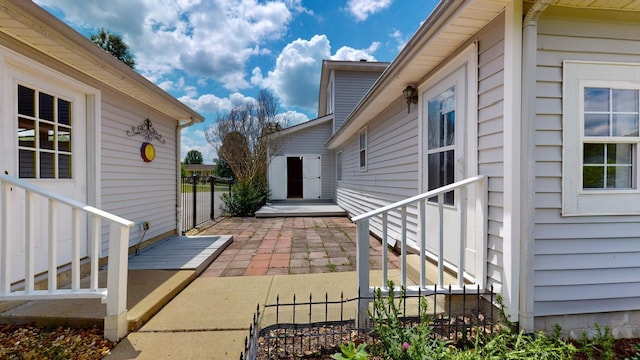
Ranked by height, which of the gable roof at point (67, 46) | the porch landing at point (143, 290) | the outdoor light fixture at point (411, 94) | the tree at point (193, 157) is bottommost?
the porch landing at point (143, 290)

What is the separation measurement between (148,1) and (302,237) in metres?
5.20

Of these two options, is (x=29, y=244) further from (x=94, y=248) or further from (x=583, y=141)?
(x=583, y=141)

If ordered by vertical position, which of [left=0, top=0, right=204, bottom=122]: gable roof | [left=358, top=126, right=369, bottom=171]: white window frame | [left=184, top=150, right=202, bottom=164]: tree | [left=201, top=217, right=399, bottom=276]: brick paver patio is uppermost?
[left=184, top=150, right=202, bottom=164]: tree

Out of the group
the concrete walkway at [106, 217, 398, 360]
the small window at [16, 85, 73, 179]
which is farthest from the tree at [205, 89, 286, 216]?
the small window at [16, 85, 73, 179]

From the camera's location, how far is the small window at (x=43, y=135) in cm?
254

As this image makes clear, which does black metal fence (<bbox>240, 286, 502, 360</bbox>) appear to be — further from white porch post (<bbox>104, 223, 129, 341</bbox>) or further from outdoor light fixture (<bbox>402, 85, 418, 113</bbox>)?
outdoor light fixture (<bbox>402, 85, 418, 113</bbox>)

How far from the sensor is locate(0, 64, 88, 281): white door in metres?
2.41

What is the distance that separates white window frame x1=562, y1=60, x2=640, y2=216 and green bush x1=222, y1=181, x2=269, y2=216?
302 inches

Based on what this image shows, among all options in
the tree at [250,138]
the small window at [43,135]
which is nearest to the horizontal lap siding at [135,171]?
the small window at [43,135]

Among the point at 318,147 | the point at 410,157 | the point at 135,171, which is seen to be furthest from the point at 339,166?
the point at 135,171

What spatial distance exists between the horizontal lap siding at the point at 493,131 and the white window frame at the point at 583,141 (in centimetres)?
42

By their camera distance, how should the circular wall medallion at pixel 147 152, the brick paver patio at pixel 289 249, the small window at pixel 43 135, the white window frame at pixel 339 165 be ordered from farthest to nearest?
the white window frame at pixel 339 165, the circular wall medallion at pixel 147 152, the brick paver patio at pixel 289 249, the small window at pixel 43 135

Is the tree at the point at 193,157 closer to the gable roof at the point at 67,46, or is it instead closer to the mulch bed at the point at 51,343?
the gable roof at the point at 67,46

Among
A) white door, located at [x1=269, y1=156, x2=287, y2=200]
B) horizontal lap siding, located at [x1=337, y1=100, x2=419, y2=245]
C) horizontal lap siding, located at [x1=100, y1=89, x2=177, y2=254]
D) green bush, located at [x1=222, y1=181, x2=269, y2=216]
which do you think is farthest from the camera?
white door, located at [x1=269, y1=156, x2=287, y2=200]
